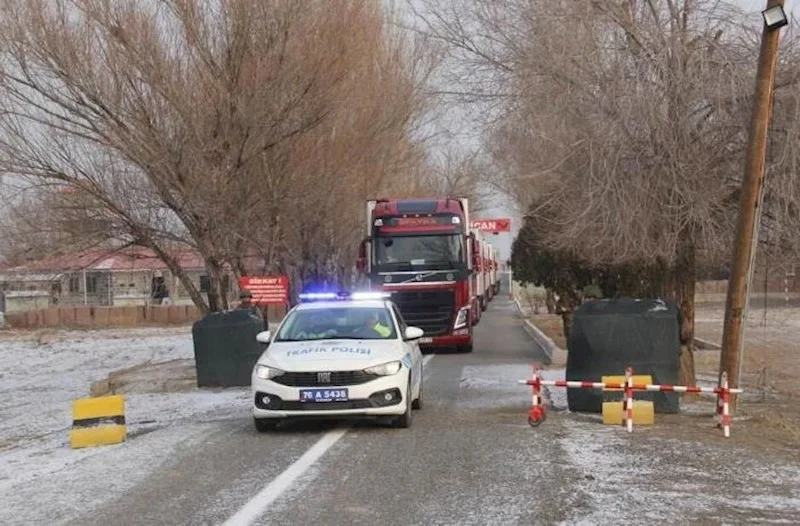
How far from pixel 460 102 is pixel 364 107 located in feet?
26.6

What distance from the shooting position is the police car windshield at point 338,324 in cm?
1167

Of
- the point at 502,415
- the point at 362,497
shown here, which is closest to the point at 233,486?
the point at 362,497

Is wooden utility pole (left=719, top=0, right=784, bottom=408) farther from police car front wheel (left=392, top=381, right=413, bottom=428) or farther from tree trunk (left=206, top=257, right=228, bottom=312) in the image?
tree trunk (left=206, top=257, right=228, bottom=312)

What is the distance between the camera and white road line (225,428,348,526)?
6891 mm

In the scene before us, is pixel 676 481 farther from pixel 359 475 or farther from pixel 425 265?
pixel 425 265

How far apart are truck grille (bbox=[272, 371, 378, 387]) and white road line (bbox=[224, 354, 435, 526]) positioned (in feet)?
1.91

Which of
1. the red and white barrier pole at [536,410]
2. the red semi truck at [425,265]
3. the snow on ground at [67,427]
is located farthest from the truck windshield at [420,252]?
the red and white barrier pole at [536,410]

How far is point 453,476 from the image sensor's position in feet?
27.1

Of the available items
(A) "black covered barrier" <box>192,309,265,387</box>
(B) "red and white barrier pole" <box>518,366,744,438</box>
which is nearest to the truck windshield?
(A) "black covered barrier" <box>192,309,265,387</box>

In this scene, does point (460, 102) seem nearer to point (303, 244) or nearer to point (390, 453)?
point (390, 453)

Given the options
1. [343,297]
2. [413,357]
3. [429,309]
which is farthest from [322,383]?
[429,309]

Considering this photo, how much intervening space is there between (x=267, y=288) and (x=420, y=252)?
5.34m

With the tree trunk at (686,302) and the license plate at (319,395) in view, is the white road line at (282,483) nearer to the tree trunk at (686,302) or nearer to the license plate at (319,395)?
the license plate at (319,395)

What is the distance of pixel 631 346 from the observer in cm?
1198
